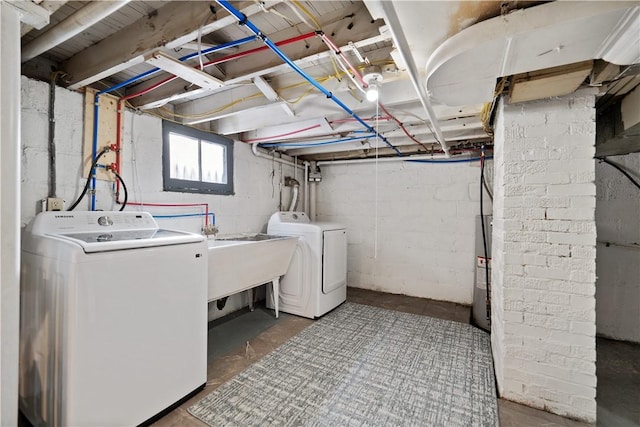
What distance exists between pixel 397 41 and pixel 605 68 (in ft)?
3.95

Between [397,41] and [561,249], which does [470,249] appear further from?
[397,41]

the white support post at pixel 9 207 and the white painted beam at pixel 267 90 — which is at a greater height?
the white painted beam at pixel 267 90

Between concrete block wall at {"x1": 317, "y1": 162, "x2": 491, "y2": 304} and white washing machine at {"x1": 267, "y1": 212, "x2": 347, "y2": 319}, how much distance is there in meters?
0.99

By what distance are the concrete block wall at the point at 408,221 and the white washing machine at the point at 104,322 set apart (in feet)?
9.31

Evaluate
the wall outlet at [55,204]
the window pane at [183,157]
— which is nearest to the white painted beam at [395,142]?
the window pane at [183,157]

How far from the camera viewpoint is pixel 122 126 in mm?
2197

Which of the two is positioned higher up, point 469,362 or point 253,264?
point 253,264

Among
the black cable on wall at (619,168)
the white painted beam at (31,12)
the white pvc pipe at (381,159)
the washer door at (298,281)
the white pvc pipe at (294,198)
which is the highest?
the white painted beam at (31,12)

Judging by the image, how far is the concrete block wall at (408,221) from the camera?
11.9 ft

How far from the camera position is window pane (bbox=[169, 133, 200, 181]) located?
262 cm

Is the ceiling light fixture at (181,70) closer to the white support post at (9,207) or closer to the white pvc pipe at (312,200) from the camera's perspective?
the white support post at (9,207)

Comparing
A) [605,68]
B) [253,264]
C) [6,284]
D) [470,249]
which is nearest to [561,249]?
[605,68]

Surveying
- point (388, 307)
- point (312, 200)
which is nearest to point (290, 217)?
point (312, 200)

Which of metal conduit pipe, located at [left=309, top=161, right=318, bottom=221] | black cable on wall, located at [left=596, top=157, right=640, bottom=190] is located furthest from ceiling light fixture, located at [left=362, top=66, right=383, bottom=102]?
metal conduit pipe, located at [left=309, top=161, right=318, bottom=221]
